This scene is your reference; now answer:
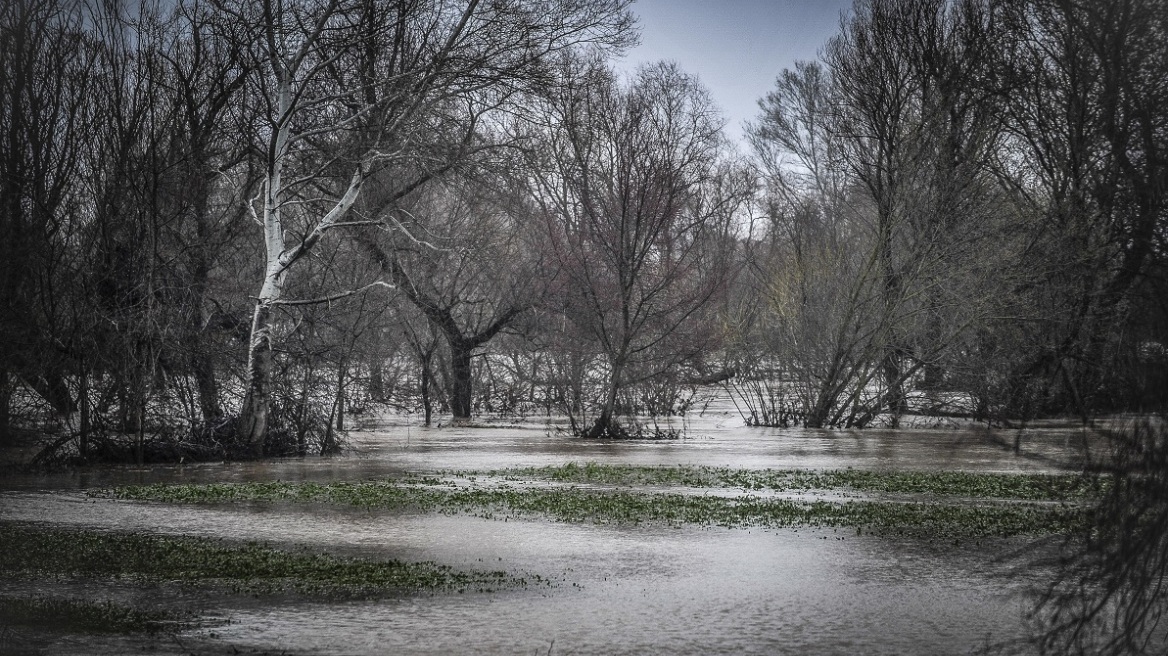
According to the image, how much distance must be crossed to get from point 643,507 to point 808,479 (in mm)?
4159

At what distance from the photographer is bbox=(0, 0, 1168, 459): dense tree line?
67.3 feet

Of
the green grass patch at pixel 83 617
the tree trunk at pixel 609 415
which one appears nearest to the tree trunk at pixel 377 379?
the tree trunk at pixel 609 415

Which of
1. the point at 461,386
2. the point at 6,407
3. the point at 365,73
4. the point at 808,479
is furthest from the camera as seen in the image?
the point at 461,386

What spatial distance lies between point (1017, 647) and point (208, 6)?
18539 millimetres

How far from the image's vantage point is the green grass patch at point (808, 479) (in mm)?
16562

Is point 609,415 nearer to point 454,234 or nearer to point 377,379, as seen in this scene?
point 377,379

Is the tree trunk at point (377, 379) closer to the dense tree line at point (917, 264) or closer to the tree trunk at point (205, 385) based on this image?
the tree trunk at point (205, 385)

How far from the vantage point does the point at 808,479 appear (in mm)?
18109

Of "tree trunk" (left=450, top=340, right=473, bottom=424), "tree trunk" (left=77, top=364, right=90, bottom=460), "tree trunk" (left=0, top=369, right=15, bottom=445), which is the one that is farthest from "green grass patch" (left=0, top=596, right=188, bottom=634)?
"tree trunk" (left=450, top=340, right=473, bottom=424)

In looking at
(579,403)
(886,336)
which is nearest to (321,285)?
(579,403)

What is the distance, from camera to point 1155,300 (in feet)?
20.5

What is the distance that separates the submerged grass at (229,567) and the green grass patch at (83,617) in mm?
1036

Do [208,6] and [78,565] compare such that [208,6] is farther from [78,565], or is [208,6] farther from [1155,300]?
[1155,300]

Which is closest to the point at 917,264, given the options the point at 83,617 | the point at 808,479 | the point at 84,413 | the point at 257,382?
the point at 808,479
